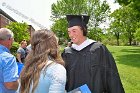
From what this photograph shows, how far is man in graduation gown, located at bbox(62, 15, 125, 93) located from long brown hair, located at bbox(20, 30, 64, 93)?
2.50 feet

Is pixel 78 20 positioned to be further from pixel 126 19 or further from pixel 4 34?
pixel 126 19

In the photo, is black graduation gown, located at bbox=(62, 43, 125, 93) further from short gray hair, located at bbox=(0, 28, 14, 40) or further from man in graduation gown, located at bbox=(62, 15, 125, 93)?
short gray hair, located at bbox=(0, 28, 14, 40)

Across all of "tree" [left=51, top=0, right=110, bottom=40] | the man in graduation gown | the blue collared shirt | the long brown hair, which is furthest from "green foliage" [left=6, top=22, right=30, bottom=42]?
the long brown hair

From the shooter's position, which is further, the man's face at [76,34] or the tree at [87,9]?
the tree at [87,9]

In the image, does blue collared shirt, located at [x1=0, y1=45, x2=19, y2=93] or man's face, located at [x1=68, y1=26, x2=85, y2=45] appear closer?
man's face, located at [x1=68, y1=26, x2=85, y2=45]

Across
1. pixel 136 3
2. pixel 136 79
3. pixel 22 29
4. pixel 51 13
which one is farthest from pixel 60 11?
pixel 136 79

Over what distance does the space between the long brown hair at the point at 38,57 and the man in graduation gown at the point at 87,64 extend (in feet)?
2.50

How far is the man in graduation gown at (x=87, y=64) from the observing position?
413cm

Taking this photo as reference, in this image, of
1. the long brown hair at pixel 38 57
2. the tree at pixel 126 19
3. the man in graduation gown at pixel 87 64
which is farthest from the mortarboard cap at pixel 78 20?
the tree at pixel 126 19

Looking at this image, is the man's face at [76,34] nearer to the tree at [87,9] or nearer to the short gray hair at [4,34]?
the short gray hair at [4,34]

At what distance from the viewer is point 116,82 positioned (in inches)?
167

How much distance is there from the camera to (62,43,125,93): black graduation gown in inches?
162

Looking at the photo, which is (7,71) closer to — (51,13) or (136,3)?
(136,3)

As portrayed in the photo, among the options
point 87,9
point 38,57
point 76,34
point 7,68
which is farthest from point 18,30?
point 38,57
